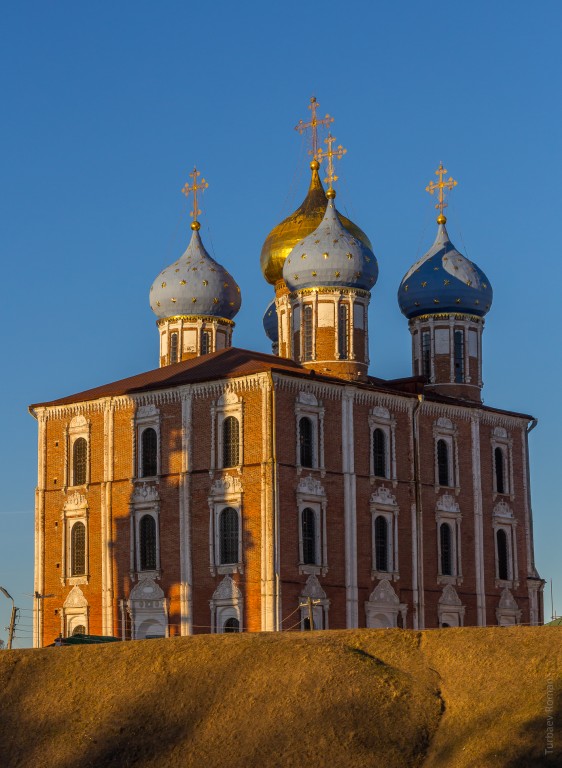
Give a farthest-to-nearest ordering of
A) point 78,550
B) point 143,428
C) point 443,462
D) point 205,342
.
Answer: point 205,342 < point 443,462 < point 78,550 < point 143,428

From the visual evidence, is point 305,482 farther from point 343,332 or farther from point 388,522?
point 343,332

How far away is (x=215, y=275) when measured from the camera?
6894 cm

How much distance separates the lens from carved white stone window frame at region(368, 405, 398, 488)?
196ft

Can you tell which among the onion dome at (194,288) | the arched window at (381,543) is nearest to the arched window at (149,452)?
the arched window at (381,543)

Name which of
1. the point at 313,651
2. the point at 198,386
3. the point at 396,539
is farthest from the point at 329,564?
the point at 313,651

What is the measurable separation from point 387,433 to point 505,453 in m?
7.07

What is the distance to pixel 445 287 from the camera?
6631 centimetres

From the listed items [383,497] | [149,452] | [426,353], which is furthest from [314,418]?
[426,353]

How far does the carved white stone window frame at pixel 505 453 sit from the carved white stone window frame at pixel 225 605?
13.6 meters

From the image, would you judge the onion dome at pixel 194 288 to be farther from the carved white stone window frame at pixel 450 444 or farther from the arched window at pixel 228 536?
the arched window at pixel 228 536

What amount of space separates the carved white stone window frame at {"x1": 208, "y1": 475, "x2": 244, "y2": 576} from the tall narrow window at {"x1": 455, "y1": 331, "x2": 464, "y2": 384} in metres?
13.3

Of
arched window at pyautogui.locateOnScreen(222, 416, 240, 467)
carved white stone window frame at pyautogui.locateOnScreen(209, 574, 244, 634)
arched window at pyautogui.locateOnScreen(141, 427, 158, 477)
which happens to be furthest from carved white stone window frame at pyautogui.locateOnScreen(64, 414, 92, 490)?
carved white stone window frame at pyautogui.locateOnScreen(209, 574, 244, 634)

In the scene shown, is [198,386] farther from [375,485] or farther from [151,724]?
[151,724]

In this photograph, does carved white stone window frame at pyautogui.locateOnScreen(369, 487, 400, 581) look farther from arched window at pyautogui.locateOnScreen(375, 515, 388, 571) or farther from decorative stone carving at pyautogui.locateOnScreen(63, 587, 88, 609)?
decorative stone carving at pyautogui.locateOnScreen(63, 587, 88, 609)
